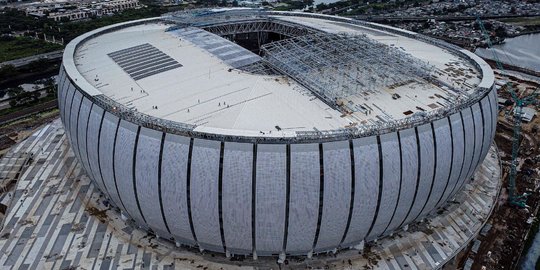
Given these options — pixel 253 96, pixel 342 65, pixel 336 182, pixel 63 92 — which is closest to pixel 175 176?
pixel 253 96

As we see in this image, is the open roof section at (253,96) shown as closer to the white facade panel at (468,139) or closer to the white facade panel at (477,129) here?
the white facade panel at (477,129)

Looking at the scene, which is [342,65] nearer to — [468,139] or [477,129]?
[468,139]

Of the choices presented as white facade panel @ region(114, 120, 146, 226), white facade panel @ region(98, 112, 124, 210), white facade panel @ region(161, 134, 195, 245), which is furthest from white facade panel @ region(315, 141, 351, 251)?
white facade panel @ region(98, 112, 124, 210)

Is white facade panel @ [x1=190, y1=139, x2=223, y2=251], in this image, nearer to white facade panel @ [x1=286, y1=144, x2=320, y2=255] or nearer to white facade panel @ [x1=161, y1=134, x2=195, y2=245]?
white facade panel @ [x1=161, y1=134, x2=195, y2=245]

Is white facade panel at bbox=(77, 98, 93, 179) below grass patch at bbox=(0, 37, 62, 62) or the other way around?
the other way around

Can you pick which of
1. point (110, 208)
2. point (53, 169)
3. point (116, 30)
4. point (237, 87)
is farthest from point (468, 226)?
point (116, 30)

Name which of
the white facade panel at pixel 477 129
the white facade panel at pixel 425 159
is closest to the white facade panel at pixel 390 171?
the white facade panel at pixel 425 159
